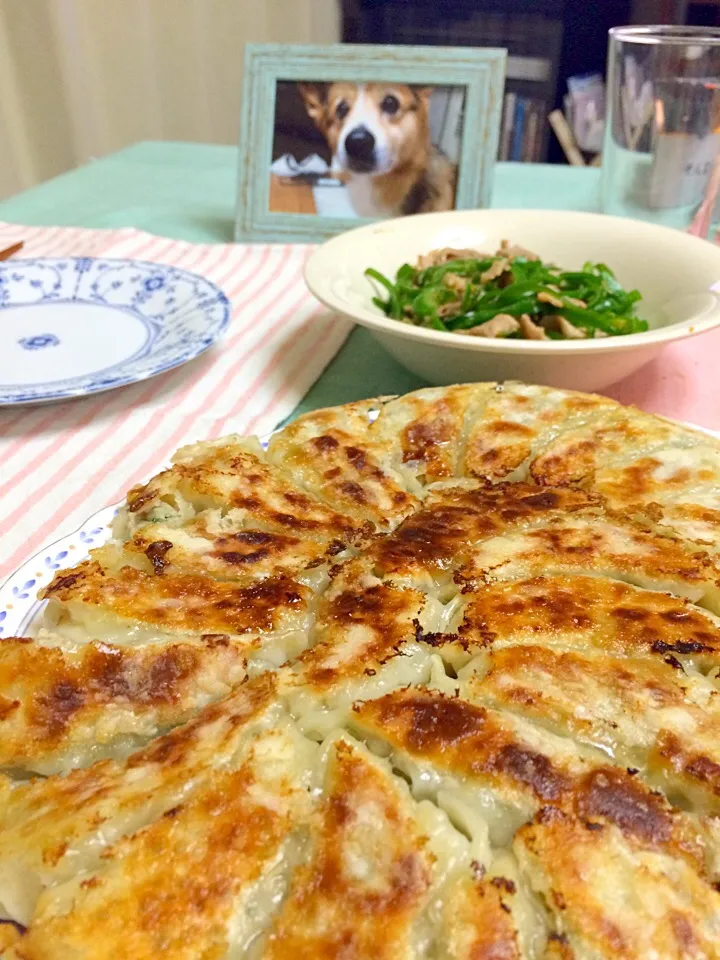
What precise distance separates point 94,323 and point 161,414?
2.29 ft

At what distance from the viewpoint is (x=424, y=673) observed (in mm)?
1151

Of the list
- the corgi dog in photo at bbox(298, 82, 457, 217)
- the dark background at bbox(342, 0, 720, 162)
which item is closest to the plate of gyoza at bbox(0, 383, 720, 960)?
the corgi dog in photo at bbox(298, 82, 457, 217)

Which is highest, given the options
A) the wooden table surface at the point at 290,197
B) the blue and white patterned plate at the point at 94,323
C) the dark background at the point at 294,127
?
the dark background at the point at 294,127

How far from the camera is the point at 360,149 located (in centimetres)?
376

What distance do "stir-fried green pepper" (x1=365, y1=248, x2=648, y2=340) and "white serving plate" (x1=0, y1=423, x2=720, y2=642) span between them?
4.59 feet

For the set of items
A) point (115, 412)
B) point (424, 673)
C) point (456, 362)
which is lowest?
point (115, 412)

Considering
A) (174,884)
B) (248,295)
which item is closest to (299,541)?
(174,884)

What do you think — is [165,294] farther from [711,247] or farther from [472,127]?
[711,247]

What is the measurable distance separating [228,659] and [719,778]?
0.67 meters

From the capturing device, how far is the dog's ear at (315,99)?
12.3 feet

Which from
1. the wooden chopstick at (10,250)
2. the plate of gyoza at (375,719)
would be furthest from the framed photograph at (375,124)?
the plate of gyoza at (375,719)

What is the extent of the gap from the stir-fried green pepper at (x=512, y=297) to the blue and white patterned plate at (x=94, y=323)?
68 centimetres

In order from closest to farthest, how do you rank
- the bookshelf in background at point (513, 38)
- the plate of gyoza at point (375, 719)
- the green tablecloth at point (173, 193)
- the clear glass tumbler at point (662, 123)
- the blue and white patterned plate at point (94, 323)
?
the plate of gyoza at point (375, 719)
the blue and white patterned plate at point (94, 323)
the clear glass tumbler at point (662, 123)
the green tablecloth at point (173, 193)
the bookshelf in background at point (513, 38)

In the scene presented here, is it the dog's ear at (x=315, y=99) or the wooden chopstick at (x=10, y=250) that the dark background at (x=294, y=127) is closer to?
the dog's ear at (x=315, y=99)
